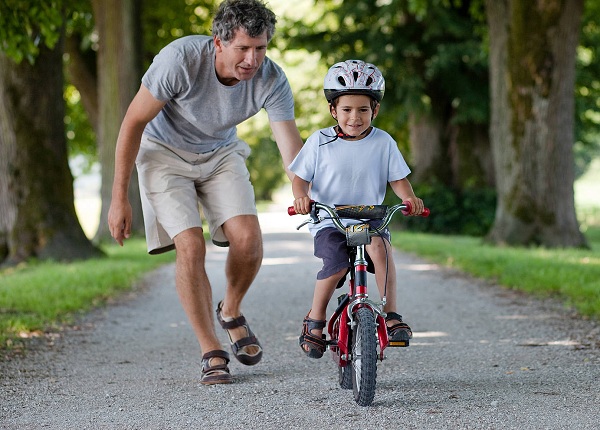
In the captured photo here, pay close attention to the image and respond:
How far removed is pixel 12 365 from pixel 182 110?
1982mm

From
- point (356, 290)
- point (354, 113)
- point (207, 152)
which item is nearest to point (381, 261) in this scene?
point (356, 290)

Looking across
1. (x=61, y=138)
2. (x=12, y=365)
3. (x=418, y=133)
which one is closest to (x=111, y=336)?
(x=12, y=365)

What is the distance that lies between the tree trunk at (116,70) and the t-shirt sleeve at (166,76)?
47.1 ft

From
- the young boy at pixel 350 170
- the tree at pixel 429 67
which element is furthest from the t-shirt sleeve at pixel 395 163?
the tree at pixel 429 67

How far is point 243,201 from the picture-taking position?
19.4 ft

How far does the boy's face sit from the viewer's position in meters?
5.04

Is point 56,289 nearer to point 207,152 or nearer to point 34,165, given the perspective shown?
point 34,165

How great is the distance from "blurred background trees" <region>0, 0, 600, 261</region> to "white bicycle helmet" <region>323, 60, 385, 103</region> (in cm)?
779

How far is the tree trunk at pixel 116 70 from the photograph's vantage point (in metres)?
19.9

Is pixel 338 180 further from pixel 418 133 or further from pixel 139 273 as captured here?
pixel 418 133

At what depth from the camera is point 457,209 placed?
24969mm

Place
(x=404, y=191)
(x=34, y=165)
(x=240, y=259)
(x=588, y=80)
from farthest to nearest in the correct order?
(x=588, y=80)
(x=34, y=165)
(x=240, y=259)
(x=404, y=191)

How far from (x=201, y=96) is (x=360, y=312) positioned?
5.14 ft

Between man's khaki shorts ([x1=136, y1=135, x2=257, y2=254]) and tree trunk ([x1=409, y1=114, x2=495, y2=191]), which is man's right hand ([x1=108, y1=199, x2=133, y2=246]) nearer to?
man's khaki shorts ([x1=136, y1=135, x2=257, y2=254])
